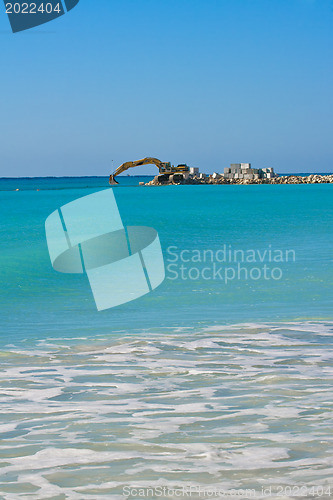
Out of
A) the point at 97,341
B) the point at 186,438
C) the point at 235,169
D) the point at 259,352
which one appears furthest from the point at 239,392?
Answer: the point at 235,169

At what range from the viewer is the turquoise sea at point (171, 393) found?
2932 mm

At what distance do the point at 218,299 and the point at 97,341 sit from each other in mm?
2527

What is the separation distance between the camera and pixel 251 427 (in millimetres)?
3461

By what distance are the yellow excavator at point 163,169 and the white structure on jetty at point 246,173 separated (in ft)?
31.6

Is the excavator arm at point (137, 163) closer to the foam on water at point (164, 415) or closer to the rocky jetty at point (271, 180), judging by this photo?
the rocky jetty at point (271, 180)

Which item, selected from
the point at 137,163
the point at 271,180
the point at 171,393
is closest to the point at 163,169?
the point at 137,163

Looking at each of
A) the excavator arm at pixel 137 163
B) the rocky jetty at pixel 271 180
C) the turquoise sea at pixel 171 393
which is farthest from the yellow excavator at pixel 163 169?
the turquoise sea at pixel 171 393

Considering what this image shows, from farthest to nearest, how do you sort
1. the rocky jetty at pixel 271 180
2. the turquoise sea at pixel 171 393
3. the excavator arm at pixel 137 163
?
the rocky jetty at pixel 271 180
the excavator arm at pixel 137 163
the turquoise sea at pixel 171 393

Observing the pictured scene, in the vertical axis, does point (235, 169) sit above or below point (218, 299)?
below

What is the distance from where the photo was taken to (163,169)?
262 ft

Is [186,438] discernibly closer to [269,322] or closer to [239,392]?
[239,392]

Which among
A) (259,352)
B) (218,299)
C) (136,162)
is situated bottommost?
(136,162)

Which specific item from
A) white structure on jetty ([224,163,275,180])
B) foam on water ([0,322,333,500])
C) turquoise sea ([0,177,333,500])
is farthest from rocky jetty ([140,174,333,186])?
foam on water ([0,322,333,500])

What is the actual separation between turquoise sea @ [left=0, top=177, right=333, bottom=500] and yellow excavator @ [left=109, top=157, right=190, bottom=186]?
63241mm
